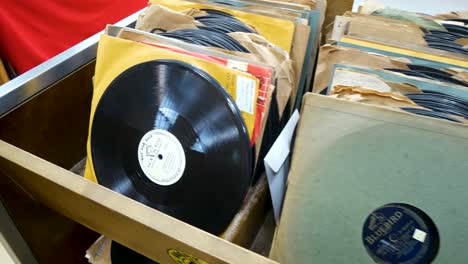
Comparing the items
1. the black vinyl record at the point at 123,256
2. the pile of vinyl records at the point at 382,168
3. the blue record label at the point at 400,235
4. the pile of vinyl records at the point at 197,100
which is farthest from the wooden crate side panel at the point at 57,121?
the blue record label at the point at 400,235

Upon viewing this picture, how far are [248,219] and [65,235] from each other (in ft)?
1.80

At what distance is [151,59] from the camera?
0.69 meters

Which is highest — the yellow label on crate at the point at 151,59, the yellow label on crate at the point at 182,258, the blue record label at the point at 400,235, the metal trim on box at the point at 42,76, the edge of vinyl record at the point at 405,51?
the edge of vinyl record at the point at 405,51

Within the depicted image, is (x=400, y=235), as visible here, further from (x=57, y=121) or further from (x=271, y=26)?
(x=57, y=121)

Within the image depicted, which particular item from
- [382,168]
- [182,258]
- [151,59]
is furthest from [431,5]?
[182,258]

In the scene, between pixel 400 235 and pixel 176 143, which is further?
pixel 176 143

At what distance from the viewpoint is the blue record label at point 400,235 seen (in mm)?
538

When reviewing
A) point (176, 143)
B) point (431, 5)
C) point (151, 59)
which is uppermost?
point (431, 5)

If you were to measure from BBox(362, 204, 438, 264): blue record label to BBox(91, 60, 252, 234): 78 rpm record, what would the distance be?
0.74ft

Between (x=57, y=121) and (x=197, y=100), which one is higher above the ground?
(x=197, y=100)

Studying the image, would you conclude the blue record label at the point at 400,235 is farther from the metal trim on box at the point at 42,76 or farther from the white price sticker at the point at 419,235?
the metal trim on box at the point at 42,76

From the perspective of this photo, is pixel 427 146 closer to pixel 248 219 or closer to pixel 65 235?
pixel 248 219

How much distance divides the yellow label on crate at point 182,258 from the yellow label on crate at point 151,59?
0.24 meters

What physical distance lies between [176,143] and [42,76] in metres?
0.35
